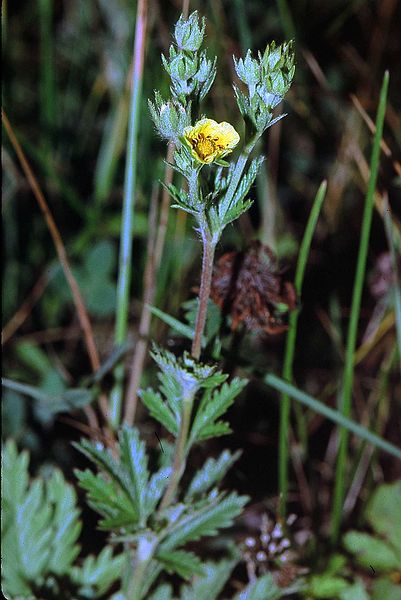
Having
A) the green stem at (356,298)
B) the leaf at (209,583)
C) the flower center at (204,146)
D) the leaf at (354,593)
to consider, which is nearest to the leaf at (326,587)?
the leaf at (354,593)

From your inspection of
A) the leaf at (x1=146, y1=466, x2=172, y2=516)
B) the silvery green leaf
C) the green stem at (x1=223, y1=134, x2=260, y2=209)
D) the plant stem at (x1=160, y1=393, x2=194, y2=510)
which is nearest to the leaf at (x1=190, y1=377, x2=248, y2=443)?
the plant stem at (x1=160, y1=393, x2=194, y2=510)

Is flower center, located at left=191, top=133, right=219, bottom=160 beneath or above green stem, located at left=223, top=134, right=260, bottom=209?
above

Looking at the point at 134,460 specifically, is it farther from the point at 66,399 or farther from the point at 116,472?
the point at 66,399

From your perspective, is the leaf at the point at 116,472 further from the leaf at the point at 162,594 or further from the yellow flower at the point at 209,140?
the yellow flower at the point at 209,140

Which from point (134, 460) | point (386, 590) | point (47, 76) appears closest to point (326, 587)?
point (386, 590)

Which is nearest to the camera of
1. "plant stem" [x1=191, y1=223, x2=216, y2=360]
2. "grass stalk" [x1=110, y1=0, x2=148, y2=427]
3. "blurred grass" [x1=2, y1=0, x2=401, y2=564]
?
"plant stem" [x1=191, y1=223, x2=216, y2=360]

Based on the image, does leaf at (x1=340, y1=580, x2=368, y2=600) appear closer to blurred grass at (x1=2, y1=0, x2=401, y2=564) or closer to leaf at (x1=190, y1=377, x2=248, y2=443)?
blurred grass at (x1=2, y1=0, x2=401, y2=564)
